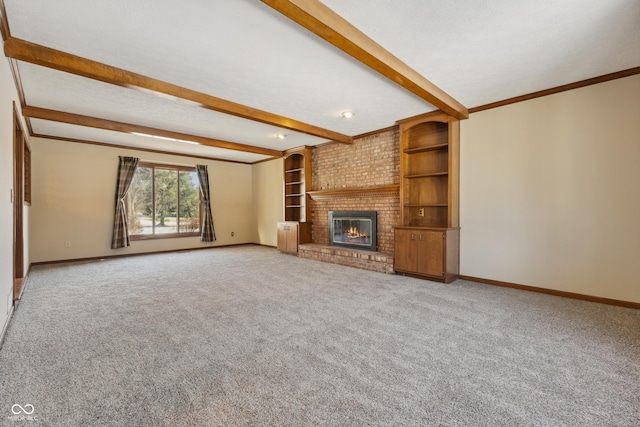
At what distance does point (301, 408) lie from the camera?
1585 millimetres

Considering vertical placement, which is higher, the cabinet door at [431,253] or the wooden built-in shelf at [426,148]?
the wooden built-in shelf at [426,148]

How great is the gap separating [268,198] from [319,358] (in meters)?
6.67

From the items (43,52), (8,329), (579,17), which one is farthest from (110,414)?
(579,17)

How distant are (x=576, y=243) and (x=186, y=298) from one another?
476 centimetres

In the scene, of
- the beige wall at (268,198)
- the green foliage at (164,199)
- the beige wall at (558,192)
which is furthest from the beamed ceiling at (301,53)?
the beige wall at (268,198)

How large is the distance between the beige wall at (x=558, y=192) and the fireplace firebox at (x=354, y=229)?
163 cm

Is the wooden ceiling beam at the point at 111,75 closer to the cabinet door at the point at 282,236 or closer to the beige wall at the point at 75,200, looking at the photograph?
the cabinet door at the point at 282,236

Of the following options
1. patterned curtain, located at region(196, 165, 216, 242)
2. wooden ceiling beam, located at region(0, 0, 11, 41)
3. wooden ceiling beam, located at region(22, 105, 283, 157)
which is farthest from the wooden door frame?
patterned curtain, located at region(196, 165, 216, 242)

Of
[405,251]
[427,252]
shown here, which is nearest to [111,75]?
[405,251]

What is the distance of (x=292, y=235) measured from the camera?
6906 mm

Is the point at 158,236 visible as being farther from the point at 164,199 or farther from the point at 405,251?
the point at 405,251

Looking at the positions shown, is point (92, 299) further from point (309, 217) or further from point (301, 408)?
point (309, 217)

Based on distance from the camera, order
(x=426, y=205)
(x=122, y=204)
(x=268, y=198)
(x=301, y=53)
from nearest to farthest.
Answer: (x=301, y=53) < (x=426, y=205) < (x=122, y=204) < (x=268, y=198)

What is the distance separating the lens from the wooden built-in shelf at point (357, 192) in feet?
17.5
